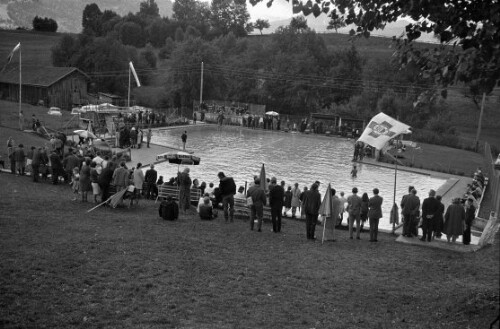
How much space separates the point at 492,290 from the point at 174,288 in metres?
5.07

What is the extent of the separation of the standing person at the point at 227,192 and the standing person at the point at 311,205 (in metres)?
2.30

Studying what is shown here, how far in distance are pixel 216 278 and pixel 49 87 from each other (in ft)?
174

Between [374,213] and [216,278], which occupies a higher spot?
[374,213]

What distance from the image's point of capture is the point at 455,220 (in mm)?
15547

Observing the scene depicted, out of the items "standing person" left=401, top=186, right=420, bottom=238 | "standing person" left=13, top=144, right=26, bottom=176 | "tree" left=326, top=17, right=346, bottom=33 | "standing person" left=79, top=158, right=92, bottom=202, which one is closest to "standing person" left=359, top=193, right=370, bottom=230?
"standing person" left=401, top=186, right=420, bottom=238

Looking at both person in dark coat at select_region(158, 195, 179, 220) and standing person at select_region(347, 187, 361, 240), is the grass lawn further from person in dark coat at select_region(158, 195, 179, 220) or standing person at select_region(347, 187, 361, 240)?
standing person at select_region(347, 187, 361, 240)

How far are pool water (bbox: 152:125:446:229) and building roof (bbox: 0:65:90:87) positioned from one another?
16.4 m

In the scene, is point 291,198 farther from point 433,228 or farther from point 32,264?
point 32,264

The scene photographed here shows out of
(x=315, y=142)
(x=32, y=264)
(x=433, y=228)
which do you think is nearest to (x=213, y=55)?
(x=315, y=142)

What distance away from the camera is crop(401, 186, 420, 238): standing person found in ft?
51.2

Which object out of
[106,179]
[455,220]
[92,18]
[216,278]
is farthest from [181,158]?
[92,18]

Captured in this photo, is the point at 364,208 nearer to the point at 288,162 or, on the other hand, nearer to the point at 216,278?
the point at 216,278

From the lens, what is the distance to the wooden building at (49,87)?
59.2 meters

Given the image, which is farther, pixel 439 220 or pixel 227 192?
pixel 227 192
